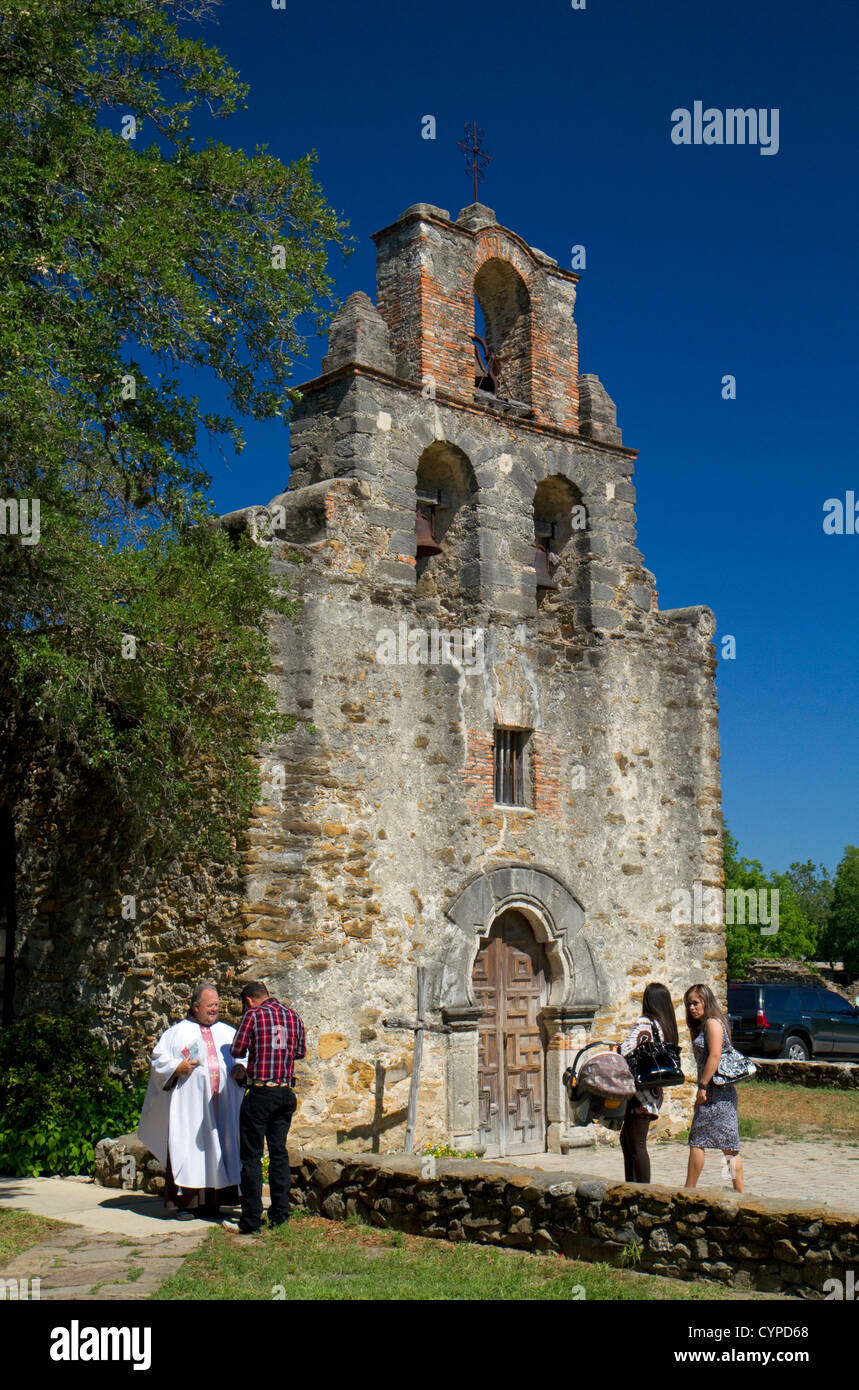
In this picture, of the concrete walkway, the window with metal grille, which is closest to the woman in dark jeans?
the concrete walkway

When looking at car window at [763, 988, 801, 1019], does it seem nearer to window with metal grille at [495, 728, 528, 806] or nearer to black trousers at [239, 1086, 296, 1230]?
window with metal grille at [495, 728, 528, 806]

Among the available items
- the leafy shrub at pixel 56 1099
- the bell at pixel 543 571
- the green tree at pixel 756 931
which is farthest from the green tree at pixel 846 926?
the leafy shrub at pixel 56 1099

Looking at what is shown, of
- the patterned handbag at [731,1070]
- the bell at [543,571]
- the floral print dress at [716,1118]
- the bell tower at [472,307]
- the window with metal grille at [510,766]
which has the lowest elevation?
the floral print dress at [716,1118]

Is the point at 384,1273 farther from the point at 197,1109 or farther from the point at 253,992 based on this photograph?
the point at 197,1109

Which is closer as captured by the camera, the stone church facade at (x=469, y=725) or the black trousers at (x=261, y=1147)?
the black trousers at (x=261, y=1147)

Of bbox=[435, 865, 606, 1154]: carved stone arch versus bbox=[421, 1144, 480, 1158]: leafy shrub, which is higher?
bbox=[435, 865, 606, 1154]: carved stone arch

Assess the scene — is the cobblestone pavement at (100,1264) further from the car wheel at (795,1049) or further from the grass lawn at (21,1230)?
the car wheel at (795,1049)

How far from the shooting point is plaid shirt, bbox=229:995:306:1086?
26.8 feet

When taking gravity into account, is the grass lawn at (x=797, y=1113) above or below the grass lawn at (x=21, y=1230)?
below

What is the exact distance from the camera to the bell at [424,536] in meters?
13.1

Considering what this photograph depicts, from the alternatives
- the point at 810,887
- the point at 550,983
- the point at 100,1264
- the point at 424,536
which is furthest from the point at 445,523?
the point at 810,887

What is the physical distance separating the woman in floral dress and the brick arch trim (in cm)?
381

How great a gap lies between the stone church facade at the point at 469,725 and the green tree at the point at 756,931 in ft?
74.6

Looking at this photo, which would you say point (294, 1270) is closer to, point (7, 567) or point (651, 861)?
point (7, 567)
